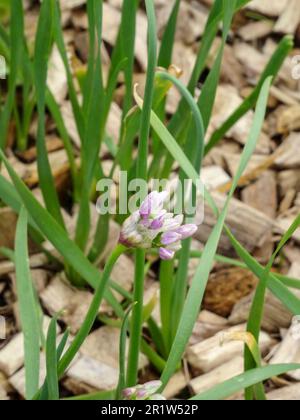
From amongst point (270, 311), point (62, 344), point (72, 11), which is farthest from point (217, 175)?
point (62, 344)

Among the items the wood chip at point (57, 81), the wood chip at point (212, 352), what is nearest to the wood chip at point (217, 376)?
the wood chip at point (212, 352)

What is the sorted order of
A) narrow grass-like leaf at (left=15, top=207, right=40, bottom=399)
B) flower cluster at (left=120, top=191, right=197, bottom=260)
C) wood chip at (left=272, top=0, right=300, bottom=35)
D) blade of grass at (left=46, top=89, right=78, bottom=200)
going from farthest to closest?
wood chip at (left=272, top=0, right=300, bottom=35)
blade of grass at (left=46, top=89, right=78, bottom=200)
narrow grass-like leaf at (left=15, top=207, right=40, bottom=399)
flower cluster at (left=120, top=191, right=197, bottom=260)

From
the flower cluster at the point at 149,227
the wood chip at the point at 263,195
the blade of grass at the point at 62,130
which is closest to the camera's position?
the flower cluster at the point at 149,227

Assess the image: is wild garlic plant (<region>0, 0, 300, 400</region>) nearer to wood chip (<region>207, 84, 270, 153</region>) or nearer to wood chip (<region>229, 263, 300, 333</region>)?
wood chip (<region>229, 263, 300, 333</region>)

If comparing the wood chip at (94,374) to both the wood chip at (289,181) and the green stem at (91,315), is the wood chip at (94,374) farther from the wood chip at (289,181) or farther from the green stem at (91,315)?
the wood chip at (289,181)

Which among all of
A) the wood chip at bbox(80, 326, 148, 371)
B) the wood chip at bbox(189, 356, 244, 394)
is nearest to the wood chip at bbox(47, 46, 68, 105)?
the wood chip at bbox(80, 326, 148, 371)

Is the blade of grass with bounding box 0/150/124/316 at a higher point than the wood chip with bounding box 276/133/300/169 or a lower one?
higher

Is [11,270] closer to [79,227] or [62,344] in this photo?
[79,227]

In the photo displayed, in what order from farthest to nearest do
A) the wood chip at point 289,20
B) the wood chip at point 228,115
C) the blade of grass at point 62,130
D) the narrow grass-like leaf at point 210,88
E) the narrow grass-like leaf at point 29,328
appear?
the wood chip at point 289,20 → the wood chip at point 228,115 → the blade of grass at point 62,130 → the narrow grass-like leaf at point 210,88 → the narrow grass-like leaf at point 29,328
